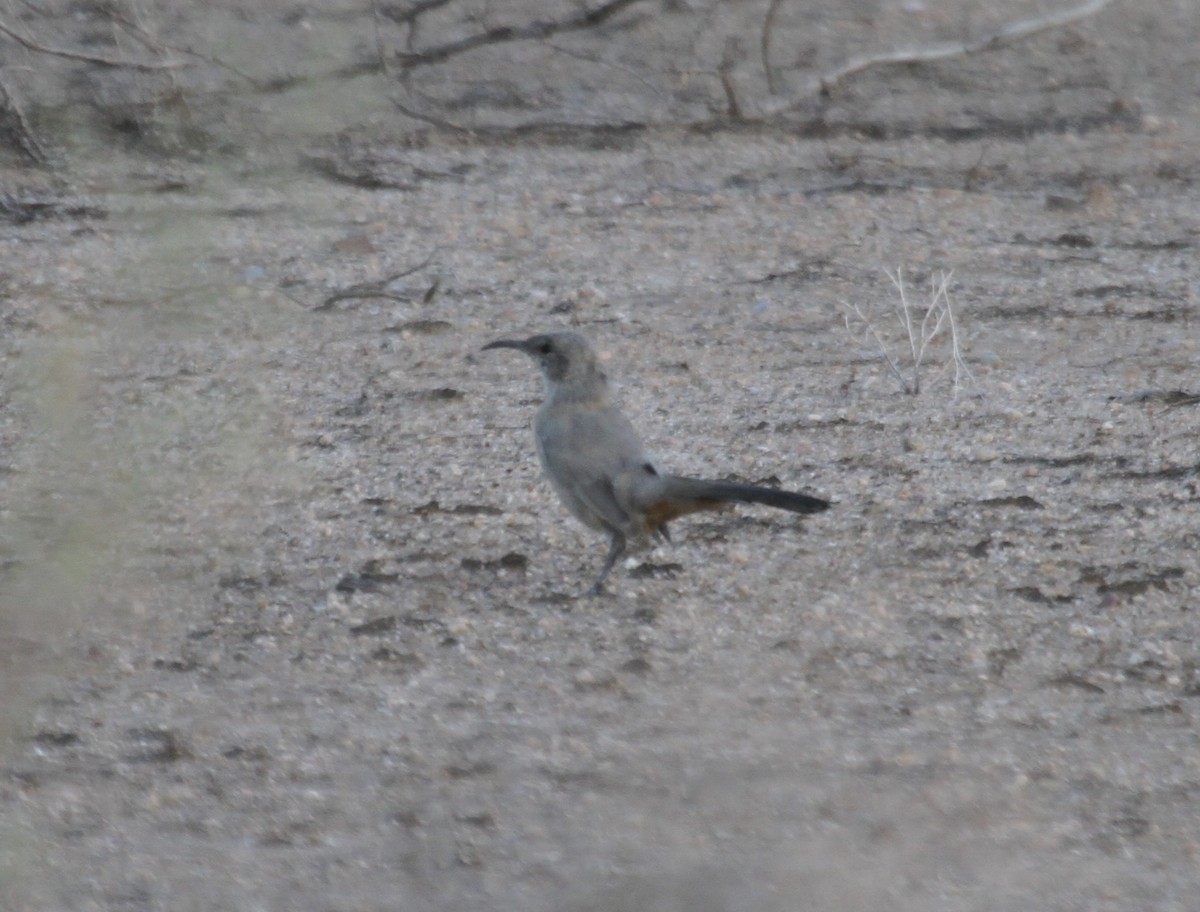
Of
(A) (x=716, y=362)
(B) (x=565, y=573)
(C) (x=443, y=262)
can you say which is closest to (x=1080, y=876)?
(B) (x=565, y=573)

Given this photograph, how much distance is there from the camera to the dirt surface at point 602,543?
10.6ft

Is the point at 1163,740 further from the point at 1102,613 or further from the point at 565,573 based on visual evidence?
the point at 565,573

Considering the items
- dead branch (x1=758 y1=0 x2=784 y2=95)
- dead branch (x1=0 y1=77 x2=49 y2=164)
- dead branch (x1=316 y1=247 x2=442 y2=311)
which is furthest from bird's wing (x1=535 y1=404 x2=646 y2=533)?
dead branch (x1=758 y1=0 x2=784 y2=95)

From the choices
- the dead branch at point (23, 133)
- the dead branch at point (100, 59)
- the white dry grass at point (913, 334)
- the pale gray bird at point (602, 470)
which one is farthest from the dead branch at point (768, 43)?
the pale gray bird at point (602, 470)

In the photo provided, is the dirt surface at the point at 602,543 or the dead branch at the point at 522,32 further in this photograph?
the dead branch at the point at 522,32

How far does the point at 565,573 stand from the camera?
4551 millimetres

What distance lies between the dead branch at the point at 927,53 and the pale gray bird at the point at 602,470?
3456 mm

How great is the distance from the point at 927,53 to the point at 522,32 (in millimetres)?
1822

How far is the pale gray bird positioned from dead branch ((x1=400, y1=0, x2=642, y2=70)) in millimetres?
3405

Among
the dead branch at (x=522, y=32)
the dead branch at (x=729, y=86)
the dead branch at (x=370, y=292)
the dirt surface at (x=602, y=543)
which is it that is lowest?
the dirt surface at (x=602, y=543)

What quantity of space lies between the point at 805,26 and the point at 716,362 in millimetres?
3237

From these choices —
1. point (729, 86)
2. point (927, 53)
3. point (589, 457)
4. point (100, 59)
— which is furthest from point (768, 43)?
point (589, 457)

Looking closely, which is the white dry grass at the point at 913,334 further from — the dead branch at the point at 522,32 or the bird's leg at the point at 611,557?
the dead branch at the point at 522,32

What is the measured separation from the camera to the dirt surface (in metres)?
3.22
